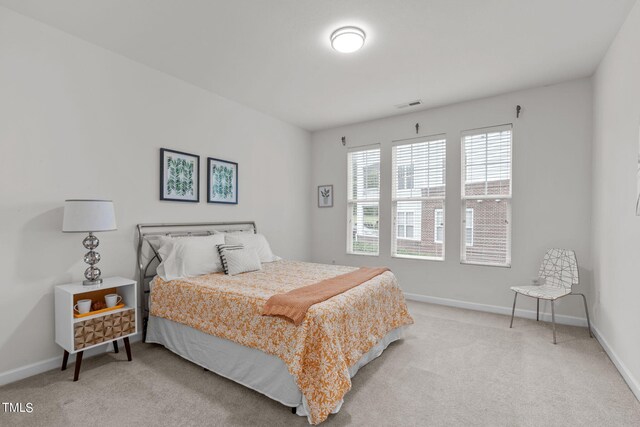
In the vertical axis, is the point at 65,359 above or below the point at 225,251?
below

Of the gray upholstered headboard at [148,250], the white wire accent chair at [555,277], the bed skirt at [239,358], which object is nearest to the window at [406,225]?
the white wire accent chair at [555,277]

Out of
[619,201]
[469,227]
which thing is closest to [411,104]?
[469,227]

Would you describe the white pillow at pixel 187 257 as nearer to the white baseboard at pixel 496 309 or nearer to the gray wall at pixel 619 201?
the white baseboard at pixel 496 309

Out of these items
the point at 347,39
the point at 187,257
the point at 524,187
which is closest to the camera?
the point at 347,39

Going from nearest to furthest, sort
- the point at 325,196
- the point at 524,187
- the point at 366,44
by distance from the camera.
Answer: the point at 366,44 → the point at 524,187 → the point at 325,196

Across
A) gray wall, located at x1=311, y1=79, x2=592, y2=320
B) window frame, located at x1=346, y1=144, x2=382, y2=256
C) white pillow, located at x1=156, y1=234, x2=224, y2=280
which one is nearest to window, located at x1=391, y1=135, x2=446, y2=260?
gray wall, located at x1=311, y1=79, x2=592, y2=320

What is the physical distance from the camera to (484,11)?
7.68ft

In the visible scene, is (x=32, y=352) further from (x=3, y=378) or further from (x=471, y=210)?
(x=471, y=210)

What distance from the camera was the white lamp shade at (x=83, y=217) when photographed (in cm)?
238

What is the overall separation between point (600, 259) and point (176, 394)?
3983mm

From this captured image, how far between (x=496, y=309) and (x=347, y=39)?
3603mm

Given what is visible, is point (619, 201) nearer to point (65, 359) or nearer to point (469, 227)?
point (469, 227)

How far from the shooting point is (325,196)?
5.45 m

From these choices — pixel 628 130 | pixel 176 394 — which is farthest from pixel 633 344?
pixel 176 394
